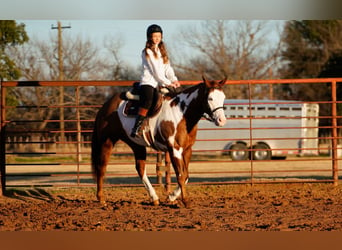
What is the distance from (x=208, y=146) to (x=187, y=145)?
45.4 ft

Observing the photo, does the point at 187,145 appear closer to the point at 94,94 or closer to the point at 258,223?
the point at 258,223

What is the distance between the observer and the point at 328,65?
27.2 meters

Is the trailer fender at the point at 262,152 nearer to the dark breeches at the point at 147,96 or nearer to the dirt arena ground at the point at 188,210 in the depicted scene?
the dirt arena ground at the point at 188,210

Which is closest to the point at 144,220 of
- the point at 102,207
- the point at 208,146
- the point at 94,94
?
the point at 102,207

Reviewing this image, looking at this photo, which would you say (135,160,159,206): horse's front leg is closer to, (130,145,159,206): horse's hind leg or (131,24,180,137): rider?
(130,145,159,206): horse's hind leg

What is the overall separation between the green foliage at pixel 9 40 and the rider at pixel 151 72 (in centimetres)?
1706

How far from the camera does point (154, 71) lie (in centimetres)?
670

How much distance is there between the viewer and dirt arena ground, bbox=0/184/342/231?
5.50m

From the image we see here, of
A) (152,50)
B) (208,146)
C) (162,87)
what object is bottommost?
(208,146)

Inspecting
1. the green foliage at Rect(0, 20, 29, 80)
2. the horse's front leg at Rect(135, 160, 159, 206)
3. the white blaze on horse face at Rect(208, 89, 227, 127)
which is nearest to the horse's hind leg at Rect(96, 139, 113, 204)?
the horse's front leg at Rect(135, 160, 159, 206)

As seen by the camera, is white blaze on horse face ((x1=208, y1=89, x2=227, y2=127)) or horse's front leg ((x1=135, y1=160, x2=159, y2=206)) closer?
white blaze on horse face ((x1=208, y1=89, x2=227, y2=127))

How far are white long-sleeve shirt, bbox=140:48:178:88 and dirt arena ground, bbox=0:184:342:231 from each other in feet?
5.09

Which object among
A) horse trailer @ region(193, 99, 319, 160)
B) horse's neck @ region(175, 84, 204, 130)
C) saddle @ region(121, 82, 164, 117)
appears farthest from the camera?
horse trailer @ region(193, 99, 319, 160)

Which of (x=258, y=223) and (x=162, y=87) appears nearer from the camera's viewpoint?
(x=258, y=223)
